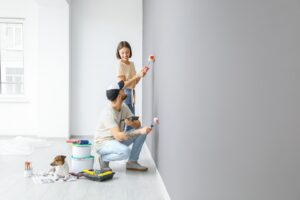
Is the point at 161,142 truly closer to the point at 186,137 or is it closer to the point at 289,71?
the point at 186,137

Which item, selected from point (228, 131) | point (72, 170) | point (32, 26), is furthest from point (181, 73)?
point (32, 26)

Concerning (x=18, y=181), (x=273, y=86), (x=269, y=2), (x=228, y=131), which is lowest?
(x=18, y=181)

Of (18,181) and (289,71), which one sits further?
(18,181)

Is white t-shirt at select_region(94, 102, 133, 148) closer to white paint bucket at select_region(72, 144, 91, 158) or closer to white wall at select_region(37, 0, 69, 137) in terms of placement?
Result: white paint bucket at select_region(72, 144, 91, 158)

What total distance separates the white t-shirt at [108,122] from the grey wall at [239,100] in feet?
4.66

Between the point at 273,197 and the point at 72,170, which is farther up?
the point at 273,197

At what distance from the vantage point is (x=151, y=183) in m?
3.46

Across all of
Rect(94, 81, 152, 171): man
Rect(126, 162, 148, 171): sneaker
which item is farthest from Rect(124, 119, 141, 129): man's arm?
Rect(126, 162, 148, 171): sneaker

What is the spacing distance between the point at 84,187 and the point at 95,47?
3575mm

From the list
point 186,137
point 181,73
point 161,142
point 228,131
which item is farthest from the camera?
point 161,142

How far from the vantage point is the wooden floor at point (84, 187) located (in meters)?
3.03

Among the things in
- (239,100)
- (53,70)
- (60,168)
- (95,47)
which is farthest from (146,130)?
(95,47)

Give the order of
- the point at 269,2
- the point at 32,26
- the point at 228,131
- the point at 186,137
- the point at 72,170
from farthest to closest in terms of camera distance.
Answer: the point at 32,26, the point at 72,170, the point at 186,137, the point at 228,131, the point at 269,2

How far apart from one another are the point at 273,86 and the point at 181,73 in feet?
4.68
